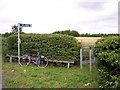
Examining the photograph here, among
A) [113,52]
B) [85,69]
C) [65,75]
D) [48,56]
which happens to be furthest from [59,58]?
[113,52]

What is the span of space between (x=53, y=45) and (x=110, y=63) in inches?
337

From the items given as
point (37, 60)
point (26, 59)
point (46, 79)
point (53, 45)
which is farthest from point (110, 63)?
point (26, 59)

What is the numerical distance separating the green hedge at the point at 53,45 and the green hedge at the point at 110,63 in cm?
690

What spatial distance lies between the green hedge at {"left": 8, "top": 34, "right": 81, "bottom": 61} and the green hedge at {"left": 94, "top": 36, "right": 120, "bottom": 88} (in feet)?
22.6

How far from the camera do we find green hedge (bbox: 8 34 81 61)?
49.2 feet

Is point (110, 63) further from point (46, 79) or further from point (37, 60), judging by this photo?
point (37, 60)

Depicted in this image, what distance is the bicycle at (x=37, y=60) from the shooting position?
15455mm

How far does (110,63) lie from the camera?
23.3 ft

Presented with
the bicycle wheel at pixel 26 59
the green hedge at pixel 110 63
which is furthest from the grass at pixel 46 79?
the bicycle wheel at pixel 26 59

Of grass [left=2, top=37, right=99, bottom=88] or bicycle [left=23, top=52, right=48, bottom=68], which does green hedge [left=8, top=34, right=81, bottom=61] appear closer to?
bicycle [left=23, top=52, right=48, bottom=68]

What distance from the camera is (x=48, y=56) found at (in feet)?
51.3

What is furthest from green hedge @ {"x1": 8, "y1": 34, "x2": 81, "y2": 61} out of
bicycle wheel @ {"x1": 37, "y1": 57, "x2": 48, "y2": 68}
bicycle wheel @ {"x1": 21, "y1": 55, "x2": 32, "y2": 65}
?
bicycle wheel @ {"x1": 21, "y1": 55, "x2": 32, "y2": 65}

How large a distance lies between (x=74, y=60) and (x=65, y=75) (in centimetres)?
272

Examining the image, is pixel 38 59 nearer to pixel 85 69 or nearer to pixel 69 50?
pixel 69 50
